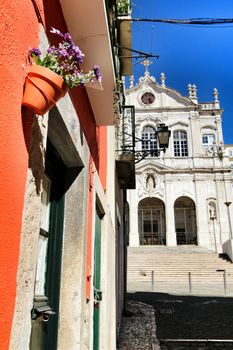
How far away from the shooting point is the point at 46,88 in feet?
5.21

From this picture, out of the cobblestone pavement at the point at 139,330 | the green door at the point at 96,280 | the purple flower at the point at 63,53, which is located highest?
the purple flower at the point at 63,53

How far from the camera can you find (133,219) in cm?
3005

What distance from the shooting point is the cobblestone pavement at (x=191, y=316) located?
290 inches

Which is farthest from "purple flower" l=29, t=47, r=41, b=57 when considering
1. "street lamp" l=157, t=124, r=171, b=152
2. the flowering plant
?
"street lamp" l=157, t=124, r=171, b=152

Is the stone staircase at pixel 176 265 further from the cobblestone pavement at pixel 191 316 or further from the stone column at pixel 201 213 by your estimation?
the cobblestone pavement at pixel 191 316

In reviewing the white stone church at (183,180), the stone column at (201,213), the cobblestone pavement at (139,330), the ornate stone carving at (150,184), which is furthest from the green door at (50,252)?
the ornate stone carving at (150,184)

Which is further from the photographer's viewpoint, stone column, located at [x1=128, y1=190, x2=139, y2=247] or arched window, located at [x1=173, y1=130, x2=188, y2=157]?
arched window, located at [x1=173, y1=130, x2=188, y2=157]

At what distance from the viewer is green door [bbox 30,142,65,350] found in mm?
2467


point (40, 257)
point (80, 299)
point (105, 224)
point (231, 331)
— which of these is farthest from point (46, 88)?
point (231, 331)

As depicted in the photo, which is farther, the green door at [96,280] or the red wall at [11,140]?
the green door at [96,280]

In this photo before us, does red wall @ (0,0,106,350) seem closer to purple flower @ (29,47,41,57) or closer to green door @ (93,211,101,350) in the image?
purple flower @ (29,47,41,57)

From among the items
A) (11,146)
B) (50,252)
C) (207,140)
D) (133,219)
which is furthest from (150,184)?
(11,146)

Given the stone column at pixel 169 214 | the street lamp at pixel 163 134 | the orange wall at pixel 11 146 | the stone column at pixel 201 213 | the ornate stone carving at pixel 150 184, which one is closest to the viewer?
the orange wall at pixel 11 146

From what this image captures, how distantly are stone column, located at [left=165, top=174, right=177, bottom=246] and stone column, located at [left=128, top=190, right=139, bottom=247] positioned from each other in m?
2.57
